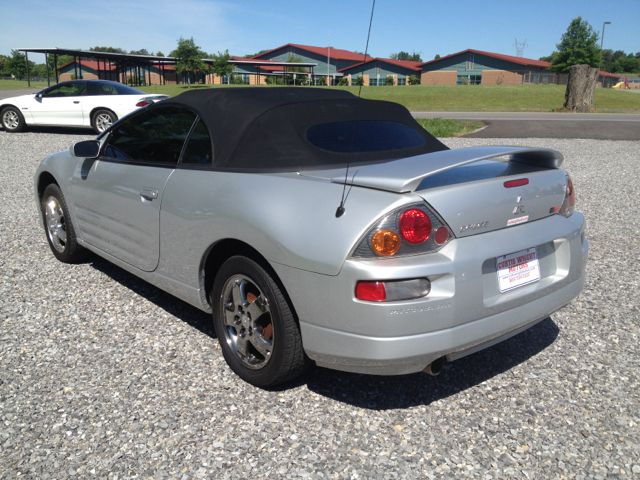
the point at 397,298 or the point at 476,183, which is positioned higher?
the point at 476,183

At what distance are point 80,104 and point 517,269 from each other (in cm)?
1443

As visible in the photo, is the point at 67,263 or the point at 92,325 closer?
the point at 92,325

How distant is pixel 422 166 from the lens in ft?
8.32

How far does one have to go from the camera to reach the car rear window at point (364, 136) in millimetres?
3191

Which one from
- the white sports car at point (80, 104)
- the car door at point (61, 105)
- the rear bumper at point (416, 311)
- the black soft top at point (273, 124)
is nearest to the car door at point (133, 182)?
the black soft top at point (273, 124)

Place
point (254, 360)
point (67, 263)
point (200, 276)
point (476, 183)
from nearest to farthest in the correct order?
point (476, 183)
point (254, 360)
point (200, 276)
point (67, 263)

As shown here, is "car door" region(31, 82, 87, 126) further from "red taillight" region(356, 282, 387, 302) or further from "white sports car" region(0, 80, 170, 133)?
"red taillight" region(356, 282, 387, 302)

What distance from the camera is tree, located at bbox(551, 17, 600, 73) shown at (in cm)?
7500

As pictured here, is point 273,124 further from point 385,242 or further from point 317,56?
point 317,56

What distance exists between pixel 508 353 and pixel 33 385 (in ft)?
9.14

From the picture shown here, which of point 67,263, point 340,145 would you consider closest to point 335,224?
point 340,145

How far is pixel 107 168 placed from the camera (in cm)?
395

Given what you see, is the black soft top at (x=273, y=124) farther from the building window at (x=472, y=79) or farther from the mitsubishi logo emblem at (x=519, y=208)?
the building window at (x=472, y=79)

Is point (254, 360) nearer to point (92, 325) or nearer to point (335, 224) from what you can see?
point (335, 224)
